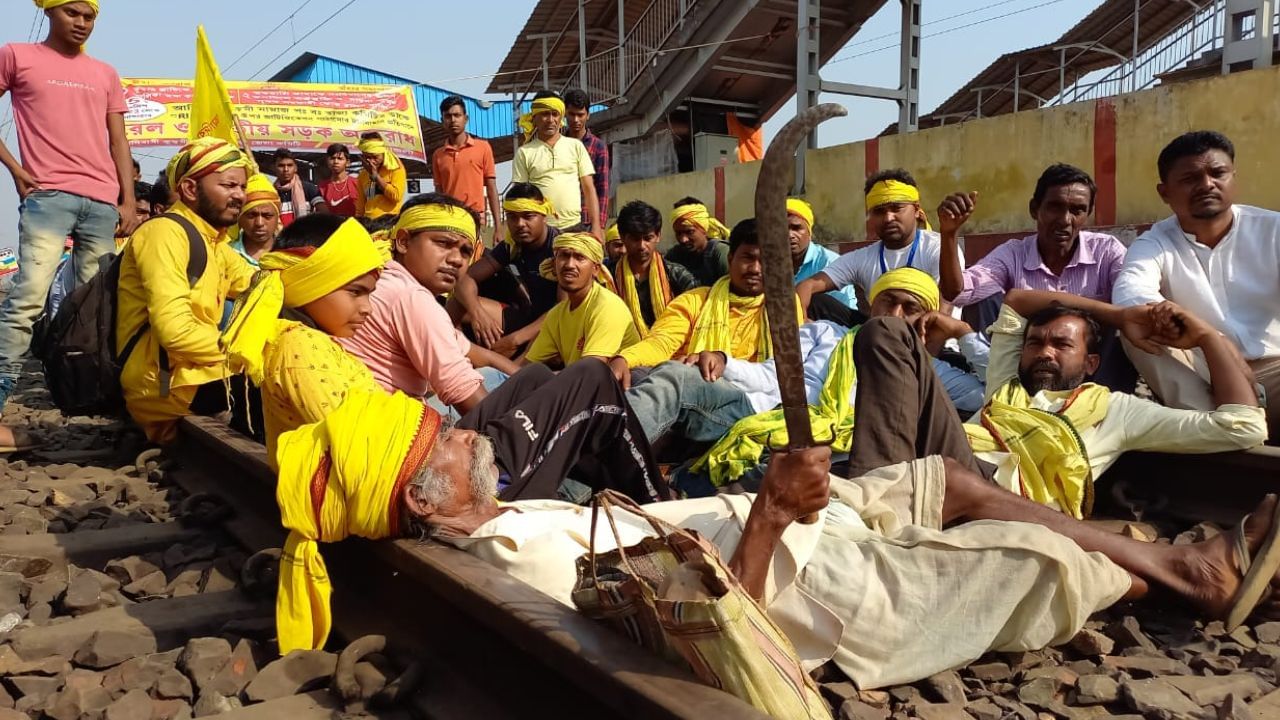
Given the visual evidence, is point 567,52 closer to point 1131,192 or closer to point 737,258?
point 1131,192

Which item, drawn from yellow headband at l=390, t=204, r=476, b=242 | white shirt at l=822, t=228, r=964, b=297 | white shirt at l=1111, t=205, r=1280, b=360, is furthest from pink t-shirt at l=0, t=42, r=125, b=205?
white shirt at l=1111, t=205, r=1280, b=360

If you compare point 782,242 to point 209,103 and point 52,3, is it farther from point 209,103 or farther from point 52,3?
point 209,103

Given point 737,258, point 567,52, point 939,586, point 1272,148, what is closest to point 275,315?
point 939,586

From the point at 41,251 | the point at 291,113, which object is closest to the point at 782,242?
the point at 41,251

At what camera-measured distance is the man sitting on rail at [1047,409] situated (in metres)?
3.16

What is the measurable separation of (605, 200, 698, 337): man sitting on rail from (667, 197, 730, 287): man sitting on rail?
0.40 metres

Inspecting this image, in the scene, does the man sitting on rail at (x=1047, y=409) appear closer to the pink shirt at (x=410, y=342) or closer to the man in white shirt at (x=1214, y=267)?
the man in white shirt at (x=1214, y=267)

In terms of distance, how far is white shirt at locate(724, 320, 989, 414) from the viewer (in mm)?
4453

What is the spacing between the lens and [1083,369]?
396cm

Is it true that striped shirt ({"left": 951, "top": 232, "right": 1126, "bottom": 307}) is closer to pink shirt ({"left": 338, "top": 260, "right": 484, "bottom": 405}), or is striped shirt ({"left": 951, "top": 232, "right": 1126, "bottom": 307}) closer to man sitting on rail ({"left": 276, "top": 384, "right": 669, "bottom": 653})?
pink shirt ({"left": 338, "top": 260, "right": 484, "bottom": 405})

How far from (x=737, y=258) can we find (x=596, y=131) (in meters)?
15.5

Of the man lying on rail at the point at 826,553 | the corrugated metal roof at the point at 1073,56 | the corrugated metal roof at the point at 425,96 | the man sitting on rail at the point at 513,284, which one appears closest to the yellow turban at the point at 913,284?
the man lying on rail at the point at 826,553

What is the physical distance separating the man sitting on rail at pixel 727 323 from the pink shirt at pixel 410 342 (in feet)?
4.89

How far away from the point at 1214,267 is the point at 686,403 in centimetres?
250
